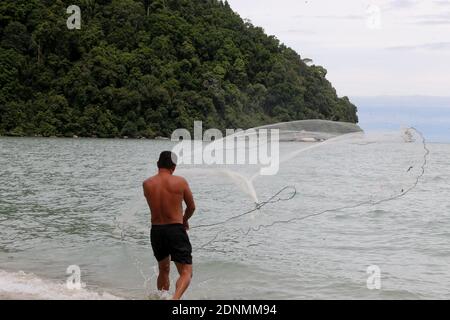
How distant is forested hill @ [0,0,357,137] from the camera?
363 feet

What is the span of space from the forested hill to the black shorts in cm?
8553

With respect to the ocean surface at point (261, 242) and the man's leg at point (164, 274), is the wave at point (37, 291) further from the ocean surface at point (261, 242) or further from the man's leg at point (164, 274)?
the man's leg at point (164, 274)

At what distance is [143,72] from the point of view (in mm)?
126562

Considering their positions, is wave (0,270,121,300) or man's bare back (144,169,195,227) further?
wave (0,270,121,300)

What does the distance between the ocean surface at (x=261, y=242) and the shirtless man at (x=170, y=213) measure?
163 cm

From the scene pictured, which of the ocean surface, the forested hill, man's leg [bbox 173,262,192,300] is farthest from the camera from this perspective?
the forested hill

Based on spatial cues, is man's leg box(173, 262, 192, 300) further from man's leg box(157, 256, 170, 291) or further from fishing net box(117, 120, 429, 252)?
fishing net box(117, 120, 429, 252)

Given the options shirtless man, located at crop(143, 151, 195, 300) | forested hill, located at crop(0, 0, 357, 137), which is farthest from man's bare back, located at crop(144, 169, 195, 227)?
forested hill, located at crop(0, 0, 357, 137)

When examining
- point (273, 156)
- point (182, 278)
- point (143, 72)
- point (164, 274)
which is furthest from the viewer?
point (143, 72)

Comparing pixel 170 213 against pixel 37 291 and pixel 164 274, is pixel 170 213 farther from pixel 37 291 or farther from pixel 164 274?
pixel 37 291

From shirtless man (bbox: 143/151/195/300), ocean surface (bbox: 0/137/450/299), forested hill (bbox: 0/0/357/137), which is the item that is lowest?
ocean surface (bbox: 0/137/450/299)

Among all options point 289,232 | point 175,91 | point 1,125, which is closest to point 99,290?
point 289,232

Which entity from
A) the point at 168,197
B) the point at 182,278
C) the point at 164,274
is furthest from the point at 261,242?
the point at 168,197

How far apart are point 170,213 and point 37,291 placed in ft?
8.88
